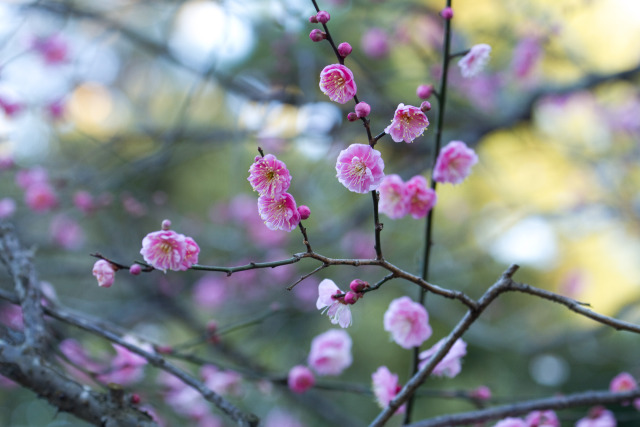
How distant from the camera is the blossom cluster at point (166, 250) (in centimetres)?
86

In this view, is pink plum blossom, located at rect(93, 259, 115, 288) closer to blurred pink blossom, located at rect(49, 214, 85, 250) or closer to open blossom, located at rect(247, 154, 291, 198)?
open blossom, located at rect(247, 154, 291, 198)

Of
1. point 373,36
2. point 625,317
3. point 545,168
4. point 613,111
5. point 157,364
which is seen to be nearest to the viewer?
point 157,364

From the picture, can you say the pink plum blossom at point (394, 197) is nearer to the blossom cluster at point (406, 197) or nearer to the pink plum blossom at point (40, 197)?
the blossom cluster at point (406, 197)

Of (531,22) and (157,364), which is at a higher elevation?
(531,22)

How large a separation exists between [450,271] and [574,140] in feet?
6.59

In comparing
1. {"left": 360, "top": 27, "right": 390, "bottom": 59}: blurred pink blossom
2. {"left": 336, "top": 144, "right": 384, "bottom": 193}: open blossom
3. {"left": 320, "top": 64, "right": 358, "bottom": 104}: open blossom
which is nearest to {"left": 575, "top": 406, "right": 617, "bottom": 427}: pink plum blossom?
{"left": 336, "top": 144, "right": 384, "bottom": 193}: open blossom

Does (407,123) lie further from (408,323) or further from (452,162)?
(408,323)

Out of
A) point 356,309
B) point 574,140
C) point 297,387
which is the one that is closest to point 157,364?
point 297,387

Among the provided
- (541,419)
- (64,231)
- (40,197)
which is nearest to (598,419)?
(541,419)

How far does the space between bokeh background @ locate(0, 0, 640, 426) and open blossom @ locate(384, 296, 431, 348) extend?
12 cm

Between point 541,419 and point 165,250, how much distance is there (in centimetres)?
93

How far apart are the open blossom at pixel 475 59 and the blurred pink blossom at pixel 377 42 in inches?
89.5

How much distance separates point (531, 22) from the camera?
3.15 m

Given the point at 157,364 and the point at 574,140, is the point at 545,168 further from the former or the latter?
the point at 157,364
